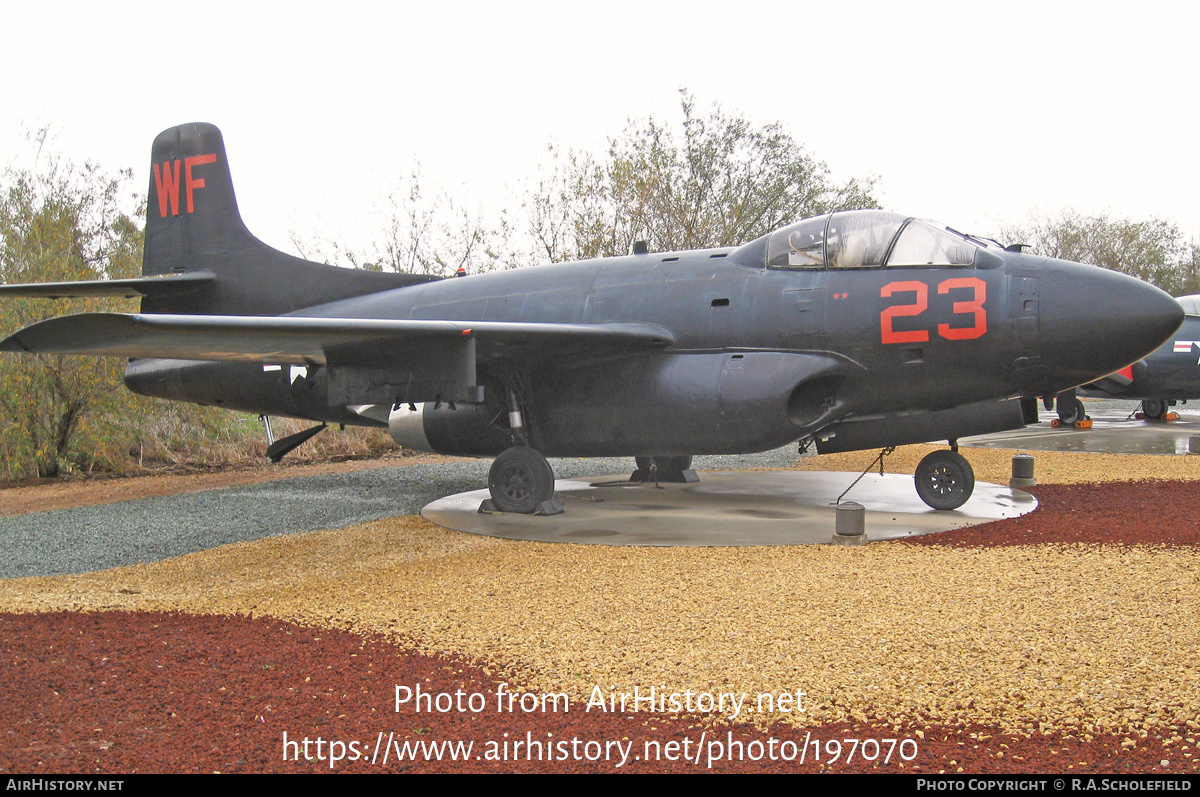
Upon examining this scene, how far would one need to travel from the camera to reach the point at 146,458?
56.5 feet

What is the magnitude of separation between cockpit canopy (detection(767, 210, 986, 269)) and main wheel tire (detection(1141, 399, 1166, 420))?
18.0 metres

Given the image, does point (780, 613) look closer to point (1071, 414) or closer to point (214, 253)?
point (214, 253)

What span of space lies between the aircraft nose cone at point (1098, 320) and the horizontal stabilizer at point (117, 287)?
10.2m

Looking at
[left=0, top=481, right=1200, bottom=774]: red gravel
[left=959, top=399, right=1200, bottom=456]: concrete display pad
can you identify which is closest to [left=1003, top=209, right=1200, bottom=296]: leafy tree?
[left=959, top=399, right=1200, bottom=456]: concrete display pad

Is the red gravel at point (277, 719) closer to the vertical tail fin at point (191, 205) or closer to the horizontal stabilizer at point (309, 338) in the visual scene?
the horizontal stabilizer at point (309, 338)

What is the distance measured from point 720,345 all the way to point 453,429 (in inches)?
141

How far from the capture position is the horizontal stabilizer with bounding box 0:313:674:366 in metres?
6.50

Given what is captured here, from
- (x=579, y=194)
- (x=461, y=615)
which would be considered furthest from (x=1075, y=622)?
(x=579, y=194)

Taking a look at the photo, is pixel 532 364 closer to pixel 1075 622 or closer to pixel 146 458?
pixel 1075 622

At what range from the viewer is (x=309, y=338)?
26.7 feet

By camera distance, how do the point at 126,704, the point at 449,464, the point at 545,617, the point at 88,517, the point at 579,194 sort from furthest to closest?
the point at 579,194 → the point at 449,464 → the point at 88,517 → the point at 545,617 → the point at 126,704

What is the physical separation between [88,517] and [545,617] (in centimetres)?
806

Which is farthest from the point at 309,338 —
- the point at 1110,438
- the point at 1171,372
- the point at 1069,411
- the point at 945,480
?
the point at 1069,411
